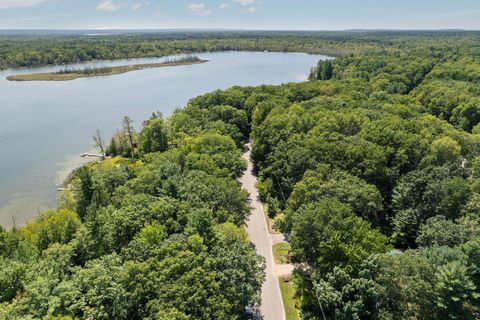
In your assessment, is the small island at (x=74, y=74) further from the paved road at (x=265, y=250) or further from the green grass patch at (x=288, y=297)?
the green grass patch at (x=288, y=297)

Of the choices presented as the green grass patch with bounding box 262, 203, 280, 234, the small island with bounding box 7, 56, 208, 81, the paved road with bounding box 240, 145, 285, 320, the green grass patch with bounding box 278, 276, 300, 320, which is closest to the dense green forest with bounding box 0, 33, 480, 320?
the green grass patch with bounding box 262, 203, 280, 234

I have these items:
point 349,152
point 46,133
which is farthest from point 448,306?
point 46,133

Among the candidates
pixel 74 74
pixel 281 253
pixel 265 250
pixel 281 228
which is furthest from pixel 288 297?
pixel 74 74

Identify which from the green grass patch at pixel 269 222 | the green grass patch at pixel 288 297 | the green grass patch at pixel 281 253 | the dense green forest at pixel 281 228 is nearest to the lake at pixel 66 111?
the dense green forest at pixel 281 228

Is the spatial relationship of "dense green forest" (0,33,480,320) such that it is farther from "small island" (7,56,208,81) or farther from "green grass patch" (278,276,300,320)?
"small island" (7,56,208,81)

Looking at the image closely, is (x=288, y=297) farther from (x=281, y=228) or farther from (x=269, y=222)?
(x=269, y=222)
